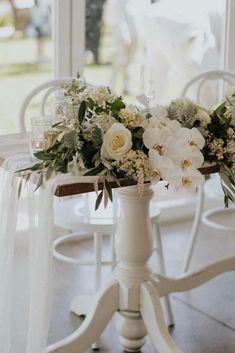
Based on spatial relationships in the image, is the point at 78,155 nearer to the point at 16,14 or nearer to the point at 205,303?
the point at 205,303

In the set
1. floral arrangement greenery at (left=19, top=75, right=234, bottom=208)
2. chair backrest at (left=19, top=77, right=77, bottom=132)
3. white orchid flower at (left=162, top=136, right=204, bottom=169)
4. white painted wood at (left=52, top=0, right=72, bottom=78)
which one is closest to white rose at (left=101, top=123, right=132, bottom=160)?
floral arrangement greenery at (left=19, top=75, right=234, bottom=208)

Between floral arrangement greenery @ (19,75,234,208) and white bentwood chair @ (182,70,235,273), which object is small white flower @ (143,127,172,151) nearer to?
floral arrangement greenery @ (19,75,234,208)

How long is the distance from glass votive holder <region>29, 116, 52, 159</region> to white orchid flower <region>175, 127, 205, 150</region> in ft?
1.24

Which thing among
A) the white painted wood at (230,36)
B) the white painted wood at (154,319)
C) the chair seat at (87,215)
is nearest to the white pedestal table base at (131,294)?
the white painted wood at (154,319)

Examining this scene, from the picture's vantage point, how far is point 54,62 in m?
3.31

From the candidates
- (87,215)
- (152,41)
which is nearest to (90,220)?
(87,215)

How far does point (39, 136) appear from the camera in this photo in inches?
82.6

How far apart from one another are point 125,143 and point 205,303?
124 cm

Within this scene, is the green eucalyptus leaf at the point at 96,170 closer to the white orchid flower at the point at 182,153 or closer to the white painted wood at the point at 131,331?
the white orchid flower at the point at 182,153

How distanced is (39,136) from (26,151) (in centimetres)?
19

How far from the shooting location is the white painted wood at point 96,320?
2.33m

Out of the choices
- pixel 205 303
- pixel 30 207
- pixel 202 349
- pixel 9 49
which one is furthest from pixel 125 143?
pixel 9 49

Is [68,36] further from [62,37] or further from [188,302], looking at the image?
[188,302]

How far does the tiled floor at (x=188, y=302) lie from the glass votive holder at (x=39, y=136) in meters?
0.87
